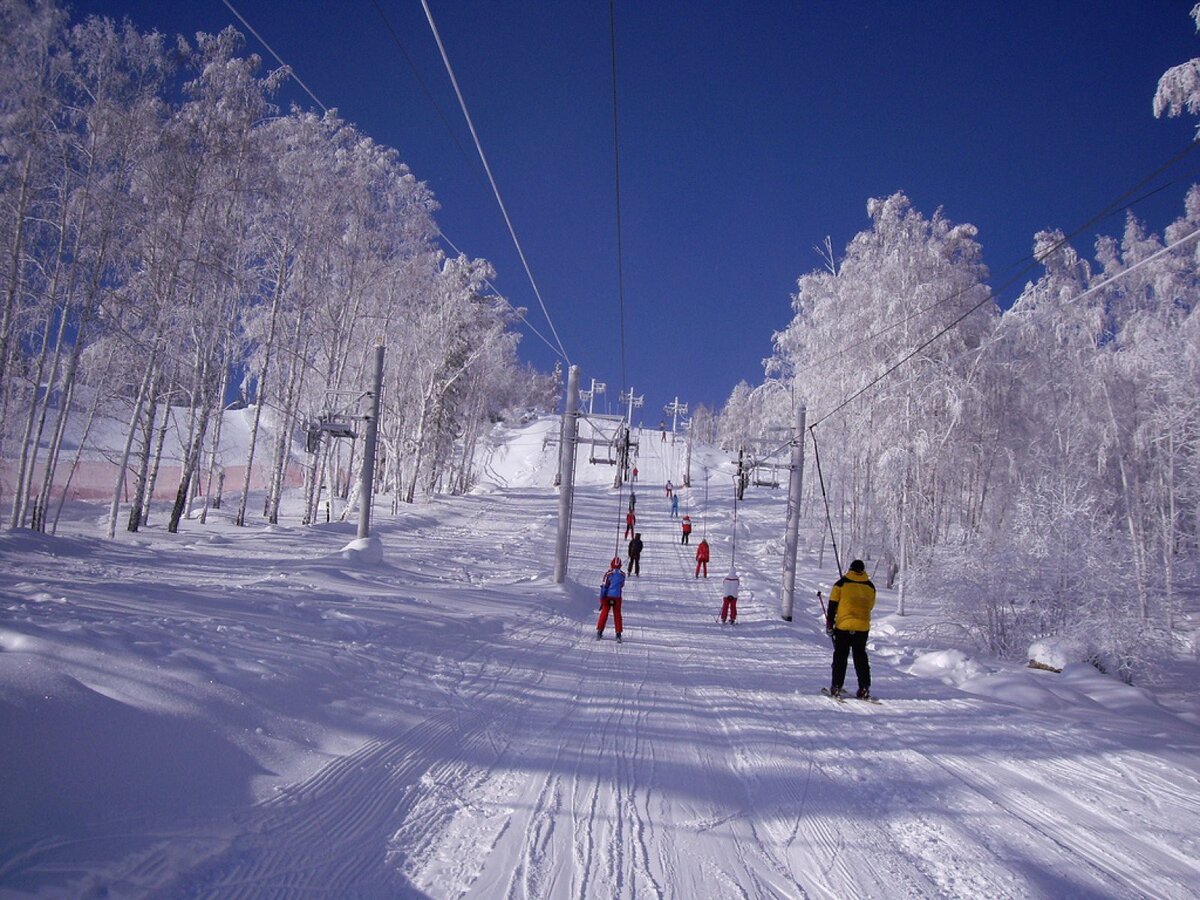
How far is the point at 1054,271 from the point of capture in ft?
83.8

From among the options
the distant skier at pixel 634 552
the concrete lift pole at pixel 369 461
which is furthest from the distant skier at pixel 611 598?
the distant skier at pixel 634 552

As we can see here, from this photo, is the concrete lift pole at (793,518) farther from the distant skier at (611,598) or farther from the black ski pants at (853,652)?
the black ski pants at (853,652)

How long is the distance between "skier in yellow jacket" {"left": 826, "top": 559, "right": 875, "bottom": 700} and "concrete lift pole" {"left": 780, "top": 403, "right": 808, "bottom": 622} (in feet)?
28.2

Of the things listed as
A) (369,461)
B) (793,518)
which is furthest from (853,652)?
(369,461)

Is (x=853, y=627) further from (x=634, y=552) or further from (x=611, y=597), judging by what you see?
(x=634, y=552)

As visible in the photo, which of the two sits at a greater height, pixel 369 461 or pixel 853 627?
pixel 369 461

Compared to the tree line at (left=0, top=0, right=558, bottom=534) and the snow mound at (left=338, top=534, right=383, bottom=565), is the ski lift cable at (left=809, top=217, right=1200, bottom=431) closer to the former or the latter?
the snow mound at (left=338, top=534, right=383, bottom=565)

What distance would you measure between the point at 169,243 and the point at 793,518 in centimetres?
1870

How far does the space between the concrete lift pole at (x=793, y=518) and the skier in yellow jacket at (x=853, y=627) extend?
858 cm

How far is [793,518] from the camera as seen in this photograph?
56.2ft

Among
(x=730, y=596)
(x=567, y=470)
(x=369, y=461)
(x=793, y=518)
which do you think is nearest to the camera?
(x=730, y=596)

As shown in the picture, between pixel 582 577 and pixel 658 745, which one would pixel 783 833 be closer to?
pixel 658 745

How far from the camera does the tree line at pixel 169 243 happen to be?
46.6 feet

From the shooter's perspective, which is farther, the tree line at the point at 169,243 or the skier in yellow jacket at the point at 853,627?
the tree line at the point at 169,243
